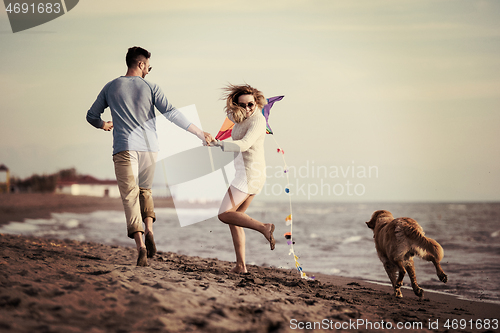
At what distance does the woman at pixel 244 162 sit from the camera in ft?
14.2

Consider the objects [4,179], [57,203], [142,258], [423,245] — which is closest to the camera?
[142,258]

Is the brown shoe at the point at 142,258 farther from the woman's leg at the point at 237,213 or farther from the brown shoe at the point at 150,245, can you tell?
the woman's leg at the point at 237,213

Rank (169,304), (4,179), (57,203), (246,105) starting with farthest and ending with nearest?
(4,179) < (57,203) < (246,105) < (169,304)

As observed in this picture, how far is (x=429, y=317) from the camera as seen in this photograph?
3.69 meters

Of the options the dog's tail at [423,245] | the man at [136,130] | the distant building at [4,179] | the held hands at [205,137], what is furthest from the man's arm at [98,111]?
the distant building at [4,179]

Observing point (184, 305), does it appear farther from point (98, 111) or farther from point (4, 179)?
point (4, 179)

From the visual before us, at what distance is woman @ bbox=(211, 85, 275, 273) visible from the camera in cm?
432

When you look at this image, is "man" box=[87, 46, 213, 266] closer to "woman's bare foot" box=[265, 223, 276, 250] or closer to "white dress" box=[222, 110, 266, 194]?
"white dress" box=[222, 110, 266, 194]

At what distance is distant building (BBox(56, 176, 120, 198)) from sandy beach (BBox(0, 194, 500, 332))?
36.0 metres

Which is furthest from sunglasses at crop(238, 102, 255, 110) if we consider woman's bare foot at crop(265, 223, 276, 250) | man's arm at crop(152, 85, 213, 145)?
woman's bare foot at crop(265, 223, 276, 250)

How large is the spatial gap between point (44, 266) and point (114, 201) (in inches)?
1274

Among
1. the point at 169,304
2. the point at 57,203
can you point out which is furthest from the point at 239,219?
the point at 57,203

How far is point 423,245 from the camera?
4348mm

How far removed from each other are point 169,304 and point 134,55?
3.06 meters
